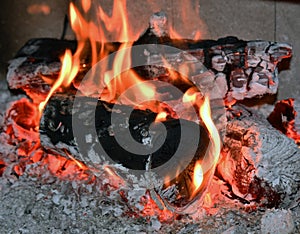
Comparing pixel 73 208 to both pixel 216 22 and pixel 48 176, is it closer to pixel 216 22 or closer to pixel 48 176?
pixel 48 176

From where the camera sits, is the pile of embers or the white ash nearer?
the white ash

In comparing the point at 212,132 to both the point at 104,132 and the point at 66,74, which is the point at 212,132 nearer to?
the point at 104,132

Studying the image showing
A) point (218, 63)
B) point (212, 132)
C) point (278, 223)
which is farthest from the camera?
point (218, 63)

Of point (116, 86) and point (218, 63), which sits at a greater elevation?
point (218, 63)

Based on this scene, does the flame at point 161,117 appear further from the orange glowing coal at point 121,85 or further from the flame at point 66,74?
the flame at point 66,74

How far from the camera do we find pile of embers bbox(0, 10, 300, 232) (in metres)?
1.57

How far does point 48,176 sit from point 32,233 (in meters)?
0.33

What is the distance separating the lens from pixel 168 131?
163 centimetres

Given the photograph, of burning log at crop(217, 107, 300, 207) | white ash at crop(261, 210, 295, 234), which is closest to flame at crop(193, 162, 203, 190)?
burning log at crop(217, 107, 300, 207)

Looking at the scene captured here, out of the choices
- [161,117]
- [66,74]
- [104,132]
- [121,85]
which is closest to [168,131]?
[161,117]

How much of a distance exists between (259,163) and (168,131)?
335mm

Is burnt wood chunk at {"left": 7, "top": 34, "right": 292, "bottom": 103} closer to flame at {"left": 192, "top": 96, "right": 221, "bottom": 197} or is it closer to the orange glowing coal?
the orange glowing coal

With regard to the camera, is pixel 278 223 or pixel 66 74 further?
pixel 66 74

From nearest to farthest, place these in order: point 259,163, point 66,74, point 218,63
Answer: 1. point 259,163
2. point 218,63
3. point 66,74
